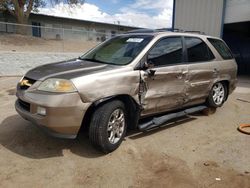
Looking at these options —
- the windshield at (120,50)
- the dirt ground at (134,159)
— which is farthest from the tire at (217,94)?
the windshield at (120,50)

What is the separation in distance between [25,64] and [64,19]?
19813 mm

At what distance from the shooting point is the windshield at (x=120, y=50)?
412 cm

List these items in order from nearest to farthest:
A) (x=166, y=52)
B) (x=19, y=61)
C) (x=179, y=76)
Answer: (x=166, y=52)
(x=179, y=76)
(x=19, y=61)

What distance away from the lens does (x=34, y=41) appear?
51.2 ft

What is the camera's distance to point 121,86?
3.71 meters

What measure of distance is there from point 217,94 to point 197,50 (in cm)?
139

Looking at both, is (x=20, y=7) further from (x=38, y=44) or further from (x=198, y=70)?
(x=198, y=70)

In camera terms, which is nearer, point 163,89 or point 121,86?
point 121,86

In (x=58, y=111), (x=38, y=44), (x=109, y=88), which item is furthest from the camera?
(x=38, y=44)

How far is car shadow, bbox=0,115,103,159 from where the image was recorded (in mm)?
3748

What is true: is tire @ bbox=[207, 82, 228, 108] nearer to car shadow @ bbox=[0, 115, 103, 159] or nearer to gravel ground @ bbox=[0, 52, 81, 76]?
car shadow @ bbox=[0, 115, 103, 159]

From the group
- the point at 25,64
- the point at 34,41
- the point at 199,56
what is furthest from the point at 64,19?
the point at 199,56

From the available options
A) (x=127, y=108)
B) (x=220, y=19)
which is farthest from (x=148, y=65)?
(x=220, y=19)

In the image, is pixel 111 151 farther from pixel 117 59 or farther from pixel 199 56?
pixel 199 56
